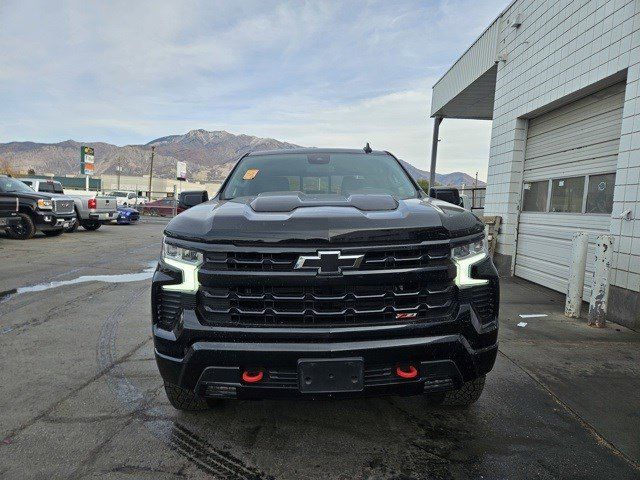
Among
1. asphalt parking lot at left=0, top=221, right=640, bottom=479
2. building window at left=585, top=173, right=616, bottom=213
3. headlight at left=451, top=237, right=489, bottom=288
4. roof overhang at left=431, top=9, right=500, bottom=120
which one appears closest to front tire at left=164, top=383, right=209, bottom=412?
asphalt parking lot at left=0, top=221, right=640, bottom=479

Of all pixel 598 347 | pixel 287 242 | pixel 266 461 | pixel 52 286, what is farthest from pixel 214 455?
pixel 52 286

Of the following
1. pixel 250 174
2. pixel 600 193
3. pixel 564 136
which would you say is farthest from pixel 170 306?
pixel 564 136

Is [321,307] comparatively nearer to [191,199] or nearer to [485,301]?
[485,301]

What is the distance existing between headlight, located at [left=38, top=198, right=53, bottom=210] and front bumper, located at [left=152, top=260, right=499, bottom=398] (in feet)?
41.5

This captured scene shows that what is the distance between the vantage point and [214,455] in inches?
90.7

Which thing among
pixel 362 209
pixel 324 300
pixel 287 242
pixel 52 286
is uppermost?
pixel 362 209

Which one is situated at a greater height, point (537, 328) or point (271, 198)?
point (271, 198)

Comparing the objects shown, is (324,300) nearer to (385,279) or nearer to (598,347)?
(385,279)

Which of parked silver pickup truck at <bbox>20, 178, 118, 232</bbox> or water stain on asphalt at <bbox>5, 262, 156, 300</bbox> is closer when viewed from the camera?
water stain on asphalt at <bbox>5, 262, 156, 300</bbox>

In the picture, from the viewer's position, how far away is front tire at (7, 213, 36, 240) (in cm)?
1230

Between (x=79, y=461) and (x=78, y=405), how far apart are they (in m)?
0.68

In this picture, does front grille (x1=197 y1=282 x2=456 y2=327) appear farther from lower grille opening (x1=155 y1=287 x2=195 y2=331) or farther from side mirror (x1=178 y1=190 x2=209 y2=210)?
side mirror (x1=178 y1=190 x2=209 y2=210)

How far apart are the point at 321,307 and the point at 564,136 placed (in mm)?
6617

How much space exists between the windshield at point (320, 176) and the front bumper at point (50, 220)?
11312mm
